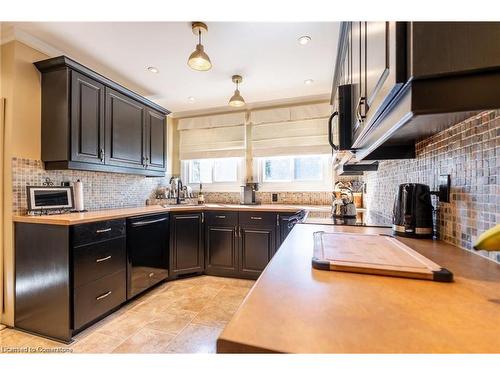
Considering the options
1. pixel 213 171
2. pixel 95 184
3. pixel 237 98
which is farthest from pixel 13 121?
pixel 213 171

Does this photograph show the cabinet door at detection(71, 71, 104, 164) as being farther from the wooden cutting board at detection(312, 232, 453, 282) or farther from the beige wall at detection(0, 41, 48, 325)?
the wooden cutting board at detection(312, 232, 453, 282)

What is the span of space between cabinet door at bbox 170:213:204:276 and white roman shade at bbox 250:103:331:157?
138cm

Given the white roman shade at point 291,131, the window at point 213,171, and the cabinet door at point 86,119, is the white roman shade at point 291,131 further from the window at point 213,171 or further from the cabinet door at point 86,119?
the cabinet door at point 86,119

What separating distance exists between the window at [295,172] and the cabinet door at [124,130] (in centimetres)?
167

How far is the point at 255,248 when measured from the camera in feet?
9.16

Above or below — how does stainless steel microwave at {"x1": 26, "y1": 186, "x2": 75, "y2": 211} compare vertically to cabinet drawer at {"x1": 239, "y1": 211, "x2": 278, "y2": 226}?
above

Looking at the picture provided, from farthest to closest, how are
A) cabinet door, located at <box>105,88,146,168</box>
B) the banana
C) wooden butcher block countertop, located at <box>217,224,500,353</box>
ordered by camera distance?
cabinet door, located at <box>105,88,146,168</box> → the banana → wooden butcher block countertop, located at <box>217,224,500,353</box>

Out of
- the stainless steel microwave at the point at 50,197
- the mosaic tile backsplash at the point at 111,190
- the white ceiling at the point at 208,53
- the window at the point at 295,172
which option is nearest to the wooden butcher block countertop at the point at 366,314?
the white ceiling at the point at 208,53

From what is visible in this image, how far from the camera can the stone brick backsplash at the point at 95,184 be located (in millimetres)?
1862

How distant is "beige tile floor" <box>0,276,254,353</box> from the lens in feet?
5.35

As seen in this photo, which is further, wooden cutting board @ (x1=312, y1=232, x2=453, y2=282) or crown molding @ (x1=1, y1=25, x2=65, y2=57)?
crown molding @ (x1=1, y1=25, x2=65, y2=57)

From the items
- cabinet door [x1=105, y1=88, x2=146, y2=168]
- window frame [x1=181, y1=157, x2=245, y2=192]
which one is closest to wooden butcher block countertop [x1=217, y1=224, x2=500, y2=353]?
cabinet door [x1=105, y1=88, x2=146, y2=168]

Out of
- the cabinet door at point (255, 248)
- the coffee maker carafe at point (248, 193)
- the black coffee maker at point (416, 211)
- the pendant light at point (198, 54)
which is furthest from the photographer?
the coffee maker carafe at point (248, 193)

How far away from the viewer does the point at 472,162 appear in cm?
83
